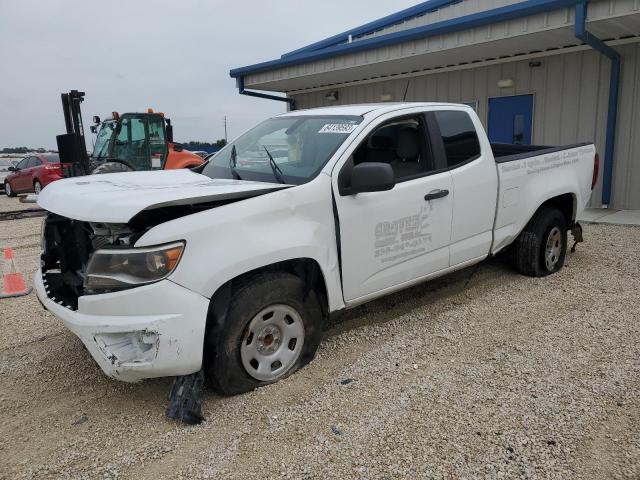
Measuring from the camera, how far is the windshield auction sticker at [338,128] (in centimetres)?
375

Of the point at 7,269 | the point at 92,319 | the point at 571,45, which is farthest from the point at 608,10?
the point at 7,269

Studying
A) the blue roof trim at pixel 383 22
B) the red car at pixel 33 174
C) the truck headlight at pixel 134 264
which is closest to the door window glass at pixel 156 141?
the red car at pixel 33 174

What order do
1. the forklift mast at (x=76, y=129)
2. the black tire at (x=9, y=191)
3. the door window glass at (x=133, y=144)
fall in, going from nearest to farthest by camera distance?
the forklift mast at (x=76, y=129)
the door window glass at (x=133, y=144)
the black tire at (x=9, y=191)

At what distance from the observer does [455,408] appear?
2.94m

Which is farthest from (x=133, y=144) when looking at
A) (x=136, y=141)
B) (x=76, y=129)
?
(x=76, y=129)

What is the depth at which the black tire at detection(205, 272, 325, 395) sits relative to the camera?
291 centimetres

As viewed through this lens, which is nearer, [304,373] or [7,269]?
[304,373]

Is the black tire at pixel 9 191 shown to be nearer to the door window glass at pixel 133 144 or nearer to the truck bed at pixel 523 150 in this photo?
the door window glass at pixel 133 144

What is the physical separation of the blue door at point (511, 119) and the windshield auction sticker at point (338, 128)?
308 inches

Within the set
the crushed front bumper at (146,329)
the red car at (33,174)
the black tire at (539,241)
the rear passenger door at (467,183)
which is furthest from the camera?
the red car at (33,174)

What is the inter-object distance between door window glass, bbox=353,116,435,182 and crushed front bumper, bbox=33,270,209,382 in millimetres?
1826

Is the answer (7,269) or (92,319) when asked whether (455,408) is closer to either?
(92,319)

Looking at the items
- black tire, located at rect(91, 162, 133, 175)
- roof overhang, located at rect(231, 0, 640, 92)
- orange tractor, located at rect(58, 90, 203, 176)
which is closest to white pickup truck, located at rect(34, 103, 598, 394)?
roof overhang, located at rect(231, 0, 640, 92)

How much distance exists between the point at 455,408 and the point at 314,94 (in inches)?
520
